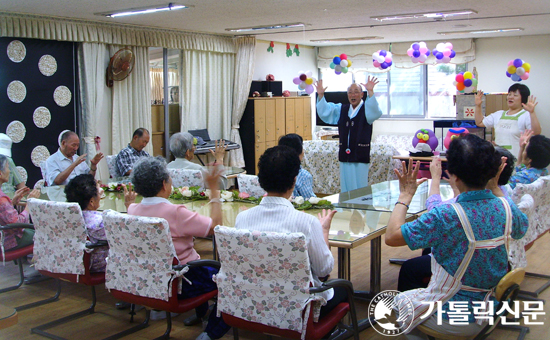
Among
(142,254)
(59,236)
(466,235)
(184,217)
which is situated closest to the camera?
(466,235)

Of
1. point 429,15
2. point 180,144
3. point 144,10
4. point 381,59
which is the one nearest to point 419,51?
point 381,59

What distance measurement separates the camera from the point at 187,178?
15.3 ft

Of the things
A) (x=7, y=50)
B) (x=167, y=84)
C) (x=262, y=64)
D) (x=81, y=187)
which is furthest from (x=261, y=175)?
(x=262, y=64)

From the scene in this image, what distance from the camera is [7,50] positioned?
635 cm

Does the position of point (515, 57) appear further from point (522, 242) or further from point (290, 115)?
point (522, 242)

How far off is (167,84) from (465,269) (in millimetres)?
7111

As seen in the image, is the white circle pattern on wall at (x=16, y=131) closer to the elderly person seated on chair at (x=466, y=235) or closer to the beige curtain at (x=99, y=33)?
the beige curtain at (x=99, y=33)

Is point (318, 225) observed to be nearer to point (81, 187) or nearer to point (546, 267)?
point (81, 187)

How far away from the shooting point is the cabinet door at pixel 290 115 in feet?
33.2

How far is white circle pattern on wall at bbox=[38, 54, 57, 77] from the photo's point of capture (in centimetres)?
673

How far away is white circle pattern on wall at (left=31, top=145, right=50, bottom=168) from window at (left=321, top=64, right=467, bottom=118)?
7.36m

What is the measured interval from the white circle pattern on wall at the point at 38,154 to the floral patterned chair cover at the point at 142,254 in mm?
4488

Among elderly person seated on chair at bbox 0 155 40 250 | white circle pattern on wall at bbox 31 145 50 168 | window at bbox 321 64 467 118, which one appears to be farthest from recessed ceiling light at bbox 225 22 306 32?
elderly person seated on chair at bbox 0 155 40 250

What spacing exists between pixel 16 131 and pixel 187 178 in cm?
308
